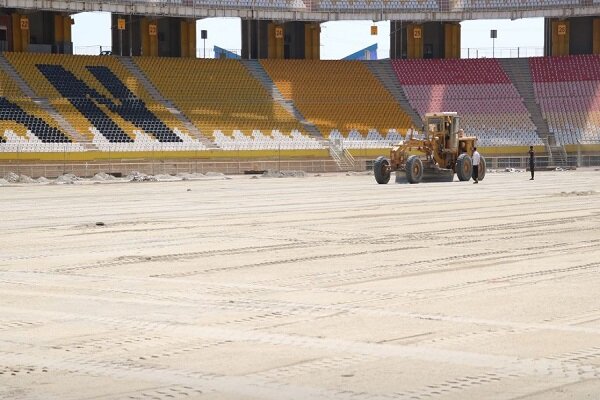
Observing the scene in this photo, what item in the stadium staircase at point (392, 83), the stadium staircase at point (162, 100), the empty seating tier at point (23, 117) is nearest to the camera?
the empty seating tier at point (23, 117)

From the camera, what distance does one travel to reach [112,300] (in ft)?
41.1

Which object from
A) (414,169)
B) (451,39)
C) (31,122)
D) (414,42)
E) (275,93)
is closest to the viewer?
(414,169)

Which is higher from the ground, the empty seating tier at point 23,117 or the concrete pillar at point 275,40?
the concrete pillar at point 275,40

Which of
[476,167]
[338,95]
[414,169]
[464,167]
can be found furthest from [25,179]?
[338,95]

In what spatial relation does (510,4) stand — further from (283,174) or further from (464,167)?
(464,167)

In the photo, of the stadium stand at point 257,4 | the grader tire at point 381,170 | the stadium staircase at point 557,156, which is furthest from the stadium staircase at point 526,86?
the grader tire at point 381,170

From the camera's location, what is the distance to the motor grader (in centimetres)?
4369

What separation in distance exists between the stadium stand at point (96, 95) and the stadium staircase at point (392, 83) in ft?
48.2

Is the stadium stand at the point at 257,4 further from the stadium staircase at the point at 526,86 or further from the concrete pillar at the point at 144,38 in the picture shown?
the stadium staircase at the point at 526,86

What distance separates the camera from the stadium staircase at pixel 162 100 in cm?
5791

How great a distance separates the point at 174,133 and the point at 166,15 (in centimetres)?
1128

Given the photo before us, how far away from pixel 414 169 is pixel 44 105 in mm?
22503

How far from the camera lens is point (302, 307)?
1197 cm

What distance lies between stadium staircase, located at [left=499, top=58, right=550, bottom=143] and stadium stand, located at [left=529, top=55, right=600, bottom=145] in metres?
0.30
